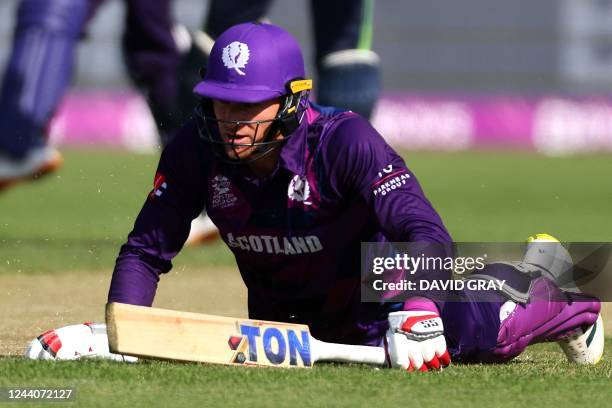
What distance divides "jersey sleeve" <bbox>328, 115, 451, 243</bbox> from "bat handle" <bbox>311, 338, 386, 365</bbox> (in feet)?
1.32

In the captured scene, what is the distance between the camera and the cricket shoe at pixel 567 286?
536 cm

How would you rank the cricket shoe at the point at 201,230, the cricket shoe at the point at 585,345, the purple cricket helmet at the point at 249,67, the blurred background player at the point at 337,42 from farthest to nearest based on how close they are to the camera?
the cricket shoe at the point at 201,230
the blurred background player at the point at 337,42
the cricket shoe at the point at 585,345
the purple cricket helmet at the point at 249,67

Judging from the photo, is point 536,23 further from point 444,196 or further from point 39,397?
point 39,397

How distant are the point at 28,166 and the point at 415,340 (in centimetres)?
509

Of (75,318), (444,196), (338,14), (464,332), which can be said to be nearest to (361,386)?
(464,332)

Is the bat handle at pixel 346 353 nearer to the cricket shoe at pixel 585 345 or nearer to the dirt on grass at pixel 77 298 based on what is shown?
the cricket shoe at pixel 585 345

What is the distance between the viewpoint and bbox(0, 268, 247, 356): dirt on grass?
624cm

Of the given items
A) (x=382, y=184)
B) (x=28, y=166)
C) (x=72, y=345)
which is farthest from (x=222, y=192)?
(x=28, y=166)

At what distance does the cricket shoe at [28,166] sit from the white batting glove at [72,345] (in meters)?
4.21

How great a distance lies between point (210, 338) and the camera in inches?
180

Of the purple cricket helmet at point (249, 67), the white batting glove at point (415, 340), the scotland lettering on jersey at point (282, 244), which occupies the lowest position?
the white batting glove at point (415, 340)

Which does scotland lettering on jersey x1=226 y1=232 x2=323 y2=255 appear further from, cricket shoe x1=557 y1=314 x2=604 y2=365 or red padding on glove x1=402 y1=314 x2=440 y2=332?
cricket shoe x1=557 y1=314 x2=604 y2=365

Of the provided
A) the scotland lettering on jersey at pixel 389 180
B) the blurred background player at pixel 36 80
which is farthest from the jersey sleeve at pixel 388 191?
the blurred background player at pixel 36 80

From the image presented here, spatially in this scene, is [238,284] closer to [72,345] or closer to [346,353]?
[72,345]
